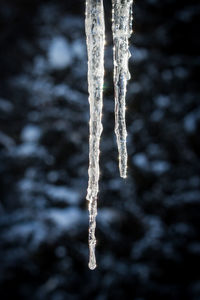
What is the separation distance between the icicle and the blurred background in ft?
5.31

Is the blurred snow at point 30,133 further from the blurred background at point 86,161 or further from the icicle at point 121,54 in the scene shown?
the icicle at point 121,54

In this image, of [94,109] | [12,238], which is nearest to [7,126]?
[12,238]

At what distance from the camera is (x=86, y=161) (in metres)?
2.67

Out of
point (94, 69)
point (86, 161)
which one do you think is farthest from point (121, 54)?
point (86, 161)

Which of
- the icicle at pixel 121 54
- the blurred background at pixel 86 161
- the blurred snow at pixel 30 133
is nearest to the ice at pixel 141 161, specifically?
the blurred background at pixel 86 161

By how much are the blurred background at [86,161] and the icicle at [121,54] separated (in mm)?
1619

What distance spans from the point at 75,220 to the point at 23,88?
1.13 m

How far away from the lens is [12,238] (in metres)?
2.55

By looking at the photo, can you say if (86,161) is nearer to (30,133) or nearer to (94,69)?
(30,133)

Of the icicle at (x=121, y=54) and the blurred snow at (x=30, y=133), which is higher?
the blurred snow at (x=30, y=133)

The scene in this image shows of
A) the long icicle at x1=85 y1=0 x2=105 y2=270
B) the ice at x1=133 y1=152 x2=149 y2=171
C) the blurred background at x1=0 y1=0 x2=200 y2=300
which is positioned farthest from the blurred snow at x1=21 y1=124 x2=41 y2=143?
the long icicle at x1=85 y1=0 x2=105 y2=270

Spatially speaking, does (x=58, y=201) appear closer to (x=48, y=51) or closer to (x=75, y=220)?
(x=75, y=220)

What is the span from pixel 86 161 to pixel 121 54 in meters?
1.72

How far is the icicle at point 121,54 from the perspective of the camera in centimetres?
96
